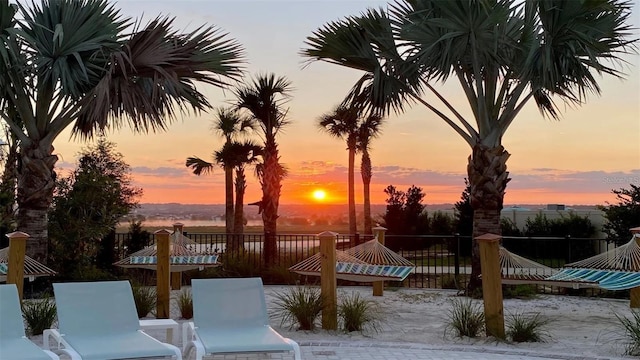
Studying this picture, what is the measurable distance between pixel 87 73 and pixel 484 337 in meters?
6.40

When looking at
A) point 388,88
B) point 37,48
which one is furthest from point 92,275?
point 388,88

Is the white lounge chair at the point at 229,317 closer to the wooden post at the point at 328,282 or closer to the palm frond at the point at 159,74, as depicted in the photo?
the wooden post at the point at 328,282

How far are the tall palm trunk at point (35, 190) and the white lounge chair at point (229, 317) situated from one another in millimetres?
5071

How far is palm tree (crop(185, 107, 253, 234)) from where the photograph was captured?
19.3 meters

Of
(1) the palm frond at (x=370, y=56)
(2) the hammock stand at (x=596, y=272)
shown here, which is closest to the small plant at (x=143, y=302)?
(2) the hammock stand at (x=596, y=272)

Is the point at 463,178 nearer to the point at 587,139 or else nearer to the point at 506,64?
the point at 587,139

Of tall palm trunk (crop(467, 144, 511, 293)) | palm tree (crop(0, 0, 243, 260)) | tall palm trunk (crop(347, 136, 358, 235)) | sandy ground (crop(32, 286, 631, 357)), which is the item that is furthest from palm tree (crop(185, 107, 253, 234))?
tall palm trunk (crop(467, 144, 511, 293))

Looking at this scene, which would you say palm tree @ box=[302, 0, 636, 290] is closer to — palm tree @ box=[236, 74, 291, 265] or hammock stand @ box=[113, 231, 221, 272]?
hammock stand @ box=[113, 231, 221, 272]

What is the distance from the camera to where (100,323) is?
205 inches

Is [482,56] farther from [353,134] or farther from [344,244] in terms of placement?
[353,134]

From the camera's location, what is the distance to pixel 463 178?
19531 millimetres

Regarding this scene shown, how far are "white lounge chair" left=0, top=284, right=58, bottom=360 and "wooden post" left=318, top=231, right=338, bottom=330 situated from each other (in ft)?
10.8

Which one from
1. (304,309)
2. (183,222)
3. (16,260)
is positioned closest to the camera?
(16,260)

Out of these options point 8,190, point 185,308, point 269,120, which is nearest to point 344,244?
point 269,120
